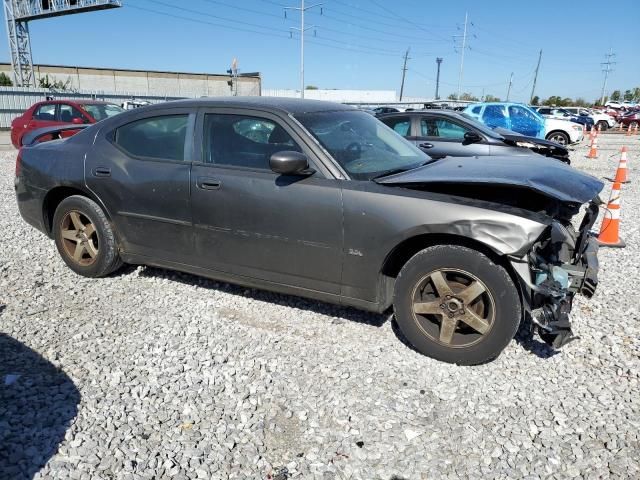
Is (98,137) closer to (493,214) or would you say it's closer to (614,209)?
(493,214)

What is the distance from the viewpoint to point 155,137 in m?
4.17

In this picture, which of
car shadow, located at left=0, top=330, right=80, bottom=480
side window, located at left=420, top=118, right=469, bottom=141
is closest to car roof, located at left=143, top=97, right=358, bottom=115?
car shadow, located at left=0, top=330, right=80, bottom=480

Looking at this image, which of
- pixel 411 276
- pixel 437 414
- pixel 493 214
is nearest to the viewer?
pixel 437 414

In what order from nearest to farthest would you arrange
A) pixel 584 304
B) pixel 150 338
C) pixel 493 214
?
pixel 493 214
pixel 150 338
pixel 584 304

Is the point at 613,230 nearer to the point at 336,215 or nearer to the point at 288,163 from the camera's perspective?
the point at 336,215

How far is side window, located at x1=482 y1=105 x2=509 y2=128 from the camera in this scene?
15.8 metres

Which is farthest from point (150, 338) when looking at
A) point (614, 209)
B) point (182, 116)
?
point (614, 209)

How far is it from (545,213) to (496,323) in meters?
0.77

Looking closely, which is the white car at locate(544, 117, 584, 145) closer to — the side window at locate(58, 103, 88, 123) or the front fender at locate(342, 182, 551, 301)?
the side window at locate(58, 103, 88, 123)

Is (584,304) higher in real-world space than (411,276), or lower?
lower

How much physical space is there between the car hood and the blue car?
13.0 meters

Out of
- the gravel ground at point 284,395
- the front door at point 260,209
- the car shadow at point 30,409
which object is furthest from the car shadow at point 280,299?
the car shadow at point 30,409

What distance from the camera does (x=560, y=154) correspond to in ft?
35.1

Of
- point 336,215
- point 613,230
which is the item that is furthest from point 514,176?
point 613,230
